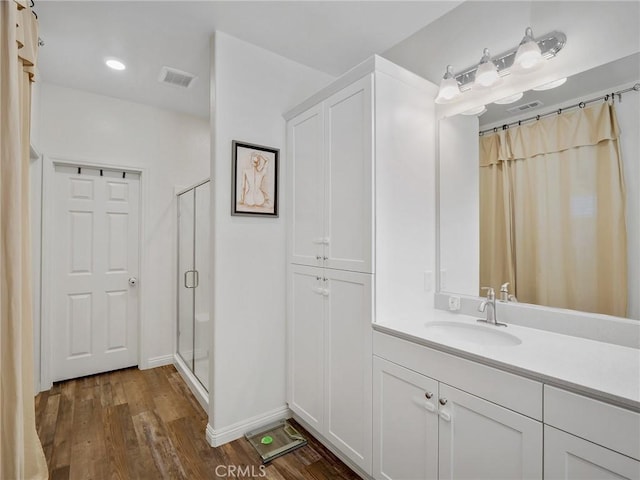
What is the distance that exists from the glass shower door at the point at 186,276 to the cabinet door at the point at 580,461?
8.58ft

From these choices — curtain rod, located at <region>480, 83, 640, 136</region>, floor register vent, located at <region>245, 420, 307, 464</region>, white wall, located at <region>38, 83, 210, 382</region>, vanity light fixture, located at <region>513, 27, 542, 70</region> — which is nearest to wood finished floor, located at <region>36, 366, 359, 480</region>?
floor register vent, located at <region>245, 420, 307, 464</region>

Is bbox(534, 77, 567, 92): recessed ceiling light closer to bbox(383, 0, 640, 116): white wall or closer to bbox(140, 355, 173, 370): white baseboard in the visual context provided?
bbox(383, 0, 640, 116): white wall

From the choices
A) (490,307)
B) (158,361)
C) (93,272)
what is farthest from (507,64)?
(158,361)

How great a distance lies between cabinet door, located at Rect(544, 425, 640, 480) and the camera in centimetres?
89

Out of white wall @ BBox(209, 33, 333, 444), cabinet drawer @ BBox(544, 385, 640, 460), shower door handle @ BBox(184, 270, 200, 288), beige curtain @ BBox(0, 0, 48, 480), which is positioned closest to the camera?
cabinet drawer @ BBox(544, 385, 640, 460)

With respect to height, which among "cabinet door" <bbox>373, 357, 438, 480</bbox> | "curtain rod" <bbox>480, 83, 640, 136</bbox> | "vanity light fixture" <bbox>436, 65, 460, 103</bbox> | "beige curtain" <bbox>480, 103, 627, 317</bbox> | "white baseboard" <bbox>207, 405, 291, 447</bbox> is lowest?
"white baseboard" <bbox>207, 405, 291, 447</bbox>

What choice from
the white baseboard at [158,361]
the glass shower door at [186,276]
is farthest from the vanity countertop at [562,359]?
the white baseboard at [158,361]

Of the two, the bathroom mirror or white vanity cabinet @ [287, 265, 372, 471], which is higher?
the bathroom mirror

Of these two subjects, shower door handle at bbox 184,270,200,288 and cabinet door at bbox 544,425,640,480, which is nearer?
cabinet door at bbox 544,425,640,480

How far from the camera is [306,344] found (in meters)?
2.14

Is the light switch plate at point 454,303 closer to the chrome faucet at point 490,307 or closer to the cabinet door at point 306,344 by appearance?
the chrome faucet at point 490,307

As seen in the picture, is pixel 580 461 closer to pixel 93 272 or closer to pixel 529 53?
pixel 529 53

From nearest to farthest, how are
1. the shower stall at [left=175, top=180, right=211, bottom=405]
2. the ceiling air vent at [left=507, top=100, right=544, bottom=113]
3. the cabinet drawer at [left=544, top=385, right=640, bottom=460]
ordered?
the cabinet drawer at [left=544, top=385, right=640, bottom=460] → the ceiling air vent at [left=507, top=100, right=544, bottom=113] → the shower stall at [left=175, top=180, right=211, bottom=405]

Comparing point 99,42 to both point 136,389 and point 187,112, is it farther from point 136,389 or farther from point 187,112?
point 136,389
